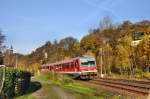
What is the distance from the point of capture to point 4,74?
1853cm

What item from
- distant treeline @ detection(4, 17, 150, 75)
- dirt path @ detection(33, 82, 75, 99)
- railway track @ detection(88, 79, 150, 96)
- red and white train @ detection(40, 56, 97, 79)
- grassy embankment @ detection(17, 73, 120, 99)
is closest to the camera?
dirt path @ detection(33, 82, 75, 99)

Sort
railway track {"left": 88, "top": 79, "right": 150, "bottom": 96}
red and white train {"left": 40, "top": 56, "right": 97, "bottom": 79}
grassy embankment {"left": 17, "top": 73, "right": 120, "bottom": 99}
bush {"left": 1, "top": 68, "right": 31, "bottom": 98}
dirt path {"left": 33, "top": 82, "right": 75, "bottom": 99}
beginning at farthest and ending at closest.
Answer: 1. red and white train {"left": 40, "top": 56, "right": 97, "bottom": 79}
2. railway track {"left": 88, "top": 79, "right": 150, "bottom": 96}
3. grassy embankment {"left": 17, "top": 73, "right": 120, "bottom": 99}
4. dirt path {"left": 33, "top": 82, "right": 75, "bottom": 99}
5. bush {"left": 1, "top": 68, "right": 31, "bottom": 98}

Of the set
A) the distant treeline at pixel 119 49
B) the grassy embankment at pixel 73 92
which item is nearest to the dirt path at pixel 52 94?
the grassy embankment at pixel 73 92

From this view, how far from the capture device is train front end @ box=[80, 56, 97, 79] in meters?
44.4

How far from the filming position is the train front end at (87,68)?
44.4 m

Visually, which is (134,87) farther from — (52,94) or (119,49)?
(119,49)

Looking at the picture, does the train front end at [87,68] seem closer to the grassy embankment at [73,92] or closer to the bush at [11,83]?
the grassy embankment at [73,92]

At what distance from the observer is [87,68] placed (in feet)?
147

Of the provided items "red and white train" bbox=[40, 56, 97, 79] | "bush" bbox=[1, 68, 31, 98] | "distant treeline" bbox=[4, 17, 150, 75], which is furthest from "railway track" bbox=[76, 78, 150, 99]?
"distant treeline" bbox=[4, 17, 150, 75]

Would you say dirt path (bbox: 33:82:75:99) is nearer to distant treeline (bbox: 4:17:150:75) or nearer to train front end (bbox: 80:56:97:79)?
train front end (bbox: 80:56:97:79)

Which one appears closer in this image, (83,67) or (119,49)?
(83,67)

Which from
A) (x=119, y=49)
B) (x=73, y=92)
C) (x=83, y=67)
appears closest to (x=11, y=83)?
(x=73, y=92)

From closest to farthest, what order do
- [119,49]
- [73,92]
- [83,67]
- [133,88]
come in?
[73,92] < [133,88] < [83,67] < [119,49]

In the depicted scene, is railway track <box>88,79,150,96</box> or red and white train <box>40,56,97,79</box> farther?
red and white train <box>40,56,97,79</box>
